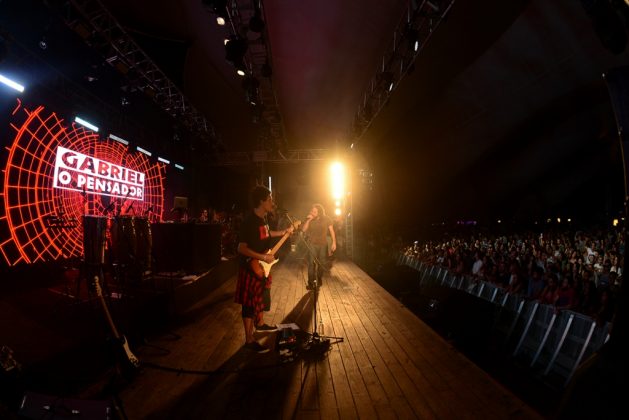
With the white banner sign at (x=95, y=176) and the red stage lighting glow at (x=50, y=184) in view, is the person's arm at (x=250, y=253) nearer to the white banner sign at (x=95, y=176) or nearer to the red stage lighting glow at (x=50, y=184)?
the red stage lighting glow at (x=50, y=184)

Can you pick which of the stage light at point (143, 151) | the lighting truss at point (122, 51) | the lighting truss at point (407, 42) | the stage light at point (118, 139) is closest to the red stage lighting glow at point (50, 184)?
the stage light at point (118, 139)

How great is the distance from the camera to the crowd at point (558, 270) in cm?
545

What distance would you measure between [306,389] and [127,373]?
158 centimetres

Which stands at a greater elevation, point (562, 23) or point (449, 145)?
point (562, 23)

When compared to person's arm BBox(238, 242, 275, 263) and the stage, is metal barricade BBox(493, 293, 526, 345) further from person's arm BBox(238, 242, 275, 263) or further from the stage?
person's arm BBox(238, 242, 275, 263)

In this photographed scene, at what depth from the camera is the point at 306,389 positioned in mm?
2809

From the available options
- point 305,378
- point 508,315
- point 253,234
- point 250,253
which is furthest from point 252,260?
point 508,315

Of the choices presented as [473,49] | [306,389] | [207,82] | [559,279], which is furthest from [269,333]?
[473,49]

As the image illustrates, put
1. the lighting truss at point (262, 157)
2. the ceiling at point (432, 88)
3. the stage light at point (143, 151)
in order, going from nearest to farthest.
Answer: the ceiling at point (432, 88) < the stage light at point (143, 151) < the lighting truss at point (262, 157)

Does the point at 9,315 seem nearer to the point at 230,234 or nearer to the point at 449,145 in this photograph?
the point at 230,234

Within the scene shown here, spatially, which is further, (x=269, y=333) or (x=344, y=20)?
(x=344, y=20)

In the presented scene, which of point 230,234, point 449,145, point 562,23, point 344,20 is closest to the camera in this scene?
point 344,20

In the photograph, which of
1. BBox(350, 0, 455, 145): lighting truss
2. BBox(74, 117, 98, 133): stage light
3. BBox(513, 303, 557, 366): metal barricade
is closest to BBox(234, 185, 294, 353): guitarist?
BBox(350, 0, 455, 145): lighting truss

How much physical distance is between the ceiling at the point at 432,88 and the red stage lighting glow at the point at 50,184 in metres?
2.18
